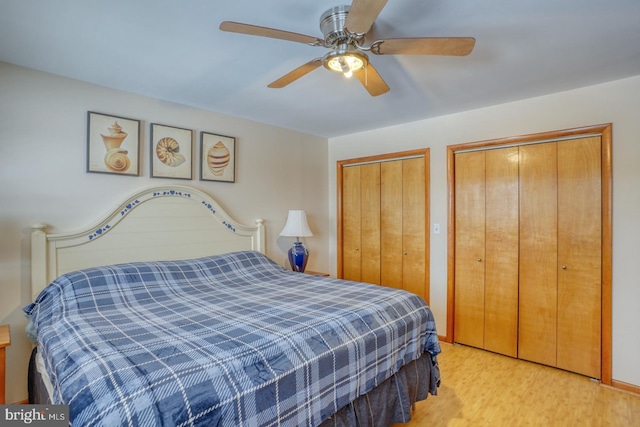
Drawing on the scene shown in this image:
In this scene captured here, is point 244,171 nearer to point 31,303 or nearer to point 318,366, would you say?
point 31,303

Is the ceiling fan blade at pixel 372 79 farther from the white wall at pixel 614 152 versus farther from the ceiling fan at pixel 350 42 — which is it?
the white wall at pixel 614 152

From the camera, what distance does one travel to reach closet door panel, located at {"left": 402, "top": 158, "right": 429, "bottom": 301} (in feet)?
11.3

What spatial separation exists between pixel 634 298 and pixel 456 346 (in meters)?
1.42

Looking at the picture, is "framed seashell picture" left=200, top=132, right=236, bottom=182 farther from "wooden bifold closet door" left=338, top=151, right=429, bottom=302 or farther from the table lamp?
"wooden bifold closet door" left=338, top=151, right=429, bottom=302

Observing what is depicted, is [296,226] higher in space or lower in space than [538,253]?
higher

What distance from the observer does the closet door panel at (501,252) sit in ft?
9.37

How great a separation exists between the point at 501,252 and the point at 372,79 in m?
2.06

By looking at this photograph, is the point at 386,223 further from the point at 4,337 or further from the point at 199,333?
the point at 4,337

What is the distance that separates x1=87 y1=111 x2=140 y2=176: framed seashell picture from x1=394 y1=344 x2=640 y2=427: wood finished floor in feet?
8.72

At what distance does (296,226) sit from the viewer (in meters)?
3.40

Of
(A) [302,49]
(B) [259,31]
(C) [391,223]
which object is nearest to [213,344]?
(B) [259,31]

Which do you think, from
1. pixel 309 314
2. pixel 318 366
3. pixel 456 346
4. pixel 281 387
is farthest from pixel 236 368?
pixel 456 346

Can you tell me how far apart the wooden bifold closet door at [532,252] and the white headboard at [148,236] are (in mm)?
2122

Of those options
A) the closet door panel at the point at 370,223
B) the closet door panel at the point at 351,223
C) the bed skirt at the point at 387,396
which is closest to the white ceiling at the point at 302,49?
the closet door panel at the point at 370,223
